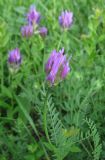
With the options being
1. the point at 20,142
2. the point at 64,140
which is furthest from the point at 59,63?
the point at 20,142

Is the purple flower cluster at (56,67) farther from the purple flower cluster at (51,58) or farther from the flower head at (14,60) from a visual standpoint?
the flower head at (14,60)

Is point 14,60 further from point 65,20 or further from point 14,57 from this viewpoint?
point 65,20

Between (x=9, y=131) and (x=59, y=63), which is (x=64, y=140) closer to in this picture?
(x=59, y=63)

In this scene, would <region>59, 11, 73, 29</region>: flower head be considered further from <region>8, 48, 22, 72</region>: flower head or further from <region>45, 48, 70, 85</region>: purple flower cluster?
<region>45, 48, 70, 85</region>: purple flower cluster

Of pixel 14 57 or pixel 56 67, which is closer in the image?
pixel 56 67

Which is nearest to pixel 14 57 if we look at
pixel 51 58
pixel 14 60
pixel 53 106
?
pixel 14 60

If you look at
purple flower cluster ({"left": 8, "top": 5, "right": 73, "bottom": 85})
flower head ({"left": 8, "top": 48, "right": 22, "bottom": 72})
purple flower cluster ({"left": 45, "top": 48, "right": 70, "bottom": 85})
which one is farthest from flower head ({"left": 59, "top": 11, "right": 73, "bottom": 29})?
purple flower cluster ({"left": 45, "top": 48, "right": 70, "bottom": 85})

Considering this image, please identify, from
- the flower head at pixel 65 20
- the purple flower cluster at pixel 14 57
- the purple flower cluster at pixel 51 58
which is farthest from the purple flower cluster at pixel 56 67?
the flower head at pixel 65 20
